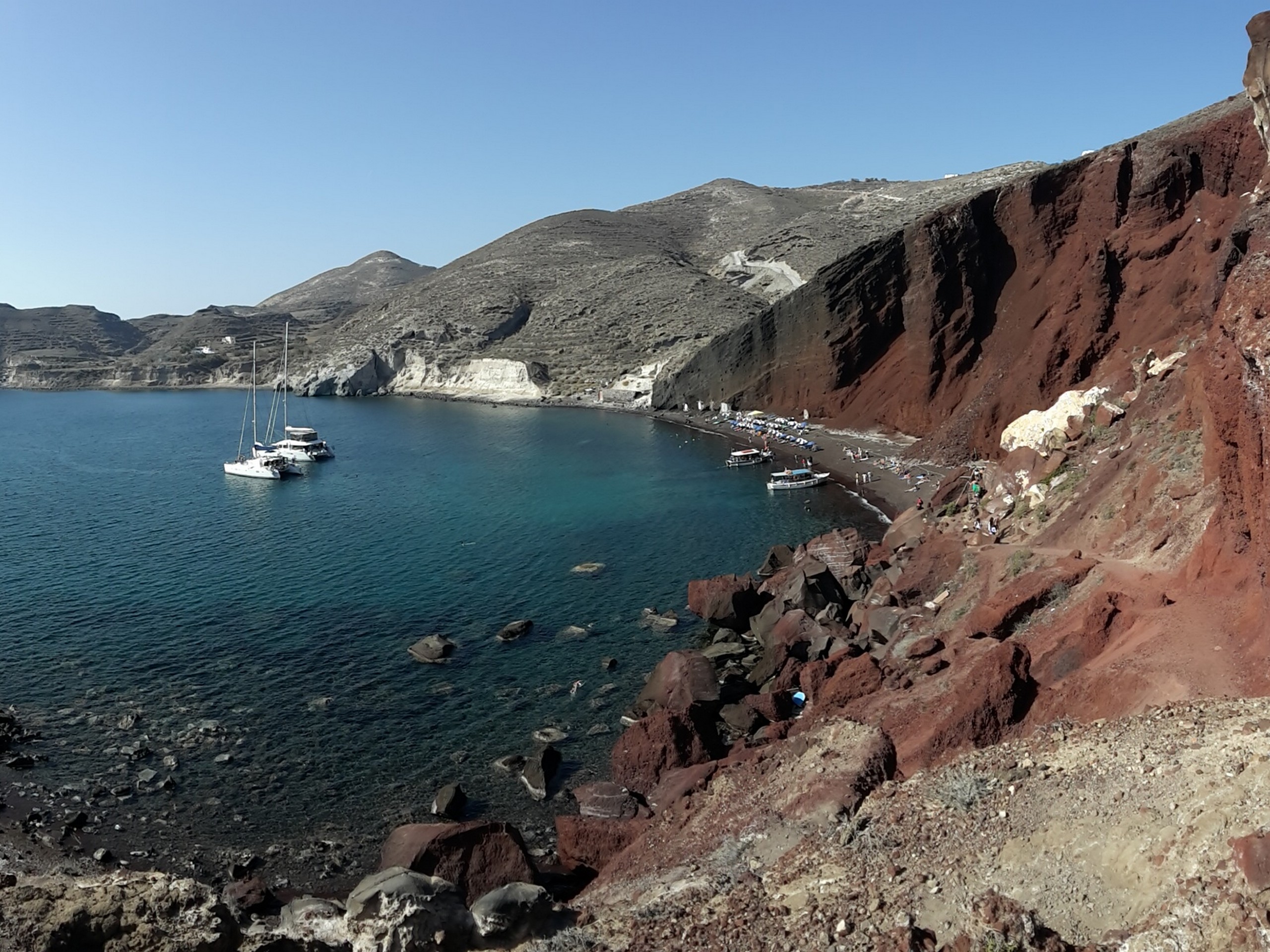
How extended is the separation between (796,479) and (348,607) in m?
33.8

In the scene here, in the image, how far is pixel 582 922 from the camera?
14.9 metres

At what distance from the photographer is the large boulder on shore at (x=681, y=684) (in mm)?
28312

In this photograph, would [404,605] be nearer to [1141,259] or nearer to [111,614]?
[111,614]

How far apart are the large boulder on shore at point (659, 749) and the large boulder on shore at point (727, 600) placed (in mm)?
9952

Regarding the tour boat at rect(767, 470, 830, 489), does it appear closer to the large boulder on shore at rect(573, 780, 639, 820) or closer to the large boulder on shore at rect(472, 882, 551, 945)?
the large boulder on shore at rect(573, 780, 639, 820)

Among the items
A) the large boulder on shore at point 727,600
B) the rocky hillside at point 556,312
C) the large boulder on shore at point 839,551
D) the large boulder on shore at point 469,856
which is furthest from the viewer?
the rocky hillside at point 556,312

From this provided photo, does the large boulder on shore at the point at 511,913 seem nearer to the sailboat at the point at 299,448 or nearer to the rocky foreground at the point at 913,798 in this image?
the rocky foreground at the point at 913,798

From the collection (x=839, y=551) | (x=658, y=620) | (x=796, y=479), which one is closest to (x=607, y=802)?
(x=658, y=620)

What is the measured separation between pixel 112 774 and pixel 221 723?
344 centimetres

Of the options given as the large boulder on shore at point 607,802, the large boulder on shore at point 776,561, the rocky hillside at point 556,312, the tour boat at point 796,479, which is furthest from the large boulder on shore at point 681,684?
the rocky hillside at point 556,312

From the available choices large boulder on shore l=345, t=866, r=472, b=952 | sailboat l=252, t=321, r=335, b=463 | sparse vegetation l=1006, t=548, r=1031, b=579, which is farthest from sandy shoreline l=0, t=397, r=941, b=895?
sailboat l=252, t=321, r=335, b=463

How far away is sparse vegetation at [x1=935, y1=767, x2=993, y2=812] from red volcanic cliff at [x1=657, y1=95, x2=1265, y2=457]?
30393 millimetres

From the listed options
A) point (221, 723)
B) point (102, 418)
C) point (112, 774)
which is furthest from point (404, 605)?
point (102, 418)

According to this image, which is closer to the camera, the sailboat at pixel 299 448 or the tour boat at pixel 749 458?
the tour boat at pixel 749 458
